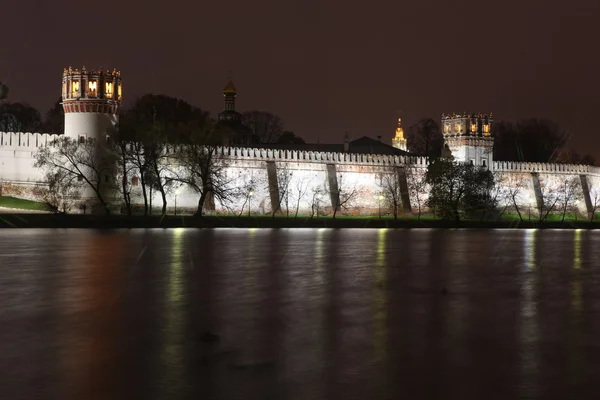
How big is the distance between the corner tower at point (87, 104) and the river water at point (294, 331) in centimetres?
3148

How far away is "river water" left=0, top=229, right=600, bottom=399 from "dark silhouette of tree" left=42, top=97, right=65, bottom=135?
52.3 metres

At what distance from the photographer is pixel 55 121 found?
2736 inches

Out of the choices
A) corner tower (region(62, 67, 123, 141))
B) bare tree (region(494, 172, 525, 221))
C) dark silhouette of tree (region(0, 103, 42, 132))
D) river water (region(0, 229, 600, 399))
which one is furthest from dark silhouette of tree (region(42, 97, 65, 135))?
river water (region(0, 229, 600, 399))

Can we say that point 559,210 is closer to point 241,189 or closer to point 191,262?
point 241,189

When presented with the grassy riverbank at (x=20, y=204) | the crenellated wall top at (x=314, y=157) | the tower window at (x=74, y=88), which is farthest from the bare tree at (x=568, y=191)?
the grassy riverbank at (x=20, y=204)

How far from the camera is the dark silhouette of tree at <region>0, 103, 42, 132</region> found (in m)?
65.0

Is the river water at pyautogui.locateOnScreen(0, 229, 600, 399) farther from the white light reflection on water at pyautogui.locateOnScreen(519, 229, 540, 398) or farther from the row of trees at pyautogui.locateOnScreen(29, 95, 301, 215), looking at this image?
the row of trees at pyautogui.locateOnScreen(29, 95, 301, 215)

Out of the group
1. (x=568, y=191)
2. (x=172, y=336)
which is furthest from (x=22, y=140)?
(x=172, y=336)

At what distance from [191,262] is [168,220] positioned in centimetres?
2559

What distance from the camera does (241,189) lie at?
5244 cm

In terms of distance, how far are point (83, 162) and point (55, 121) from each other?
25114mm

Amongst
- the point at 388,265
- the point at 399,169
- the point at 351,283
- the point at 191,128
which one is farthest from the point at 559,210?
the point at 351,283

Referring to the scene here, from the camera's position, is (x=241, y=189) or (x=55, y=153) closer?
(x=55, y=153)

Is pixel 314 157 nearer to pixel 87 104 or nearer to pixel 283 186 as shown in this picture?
pixel 283 186
